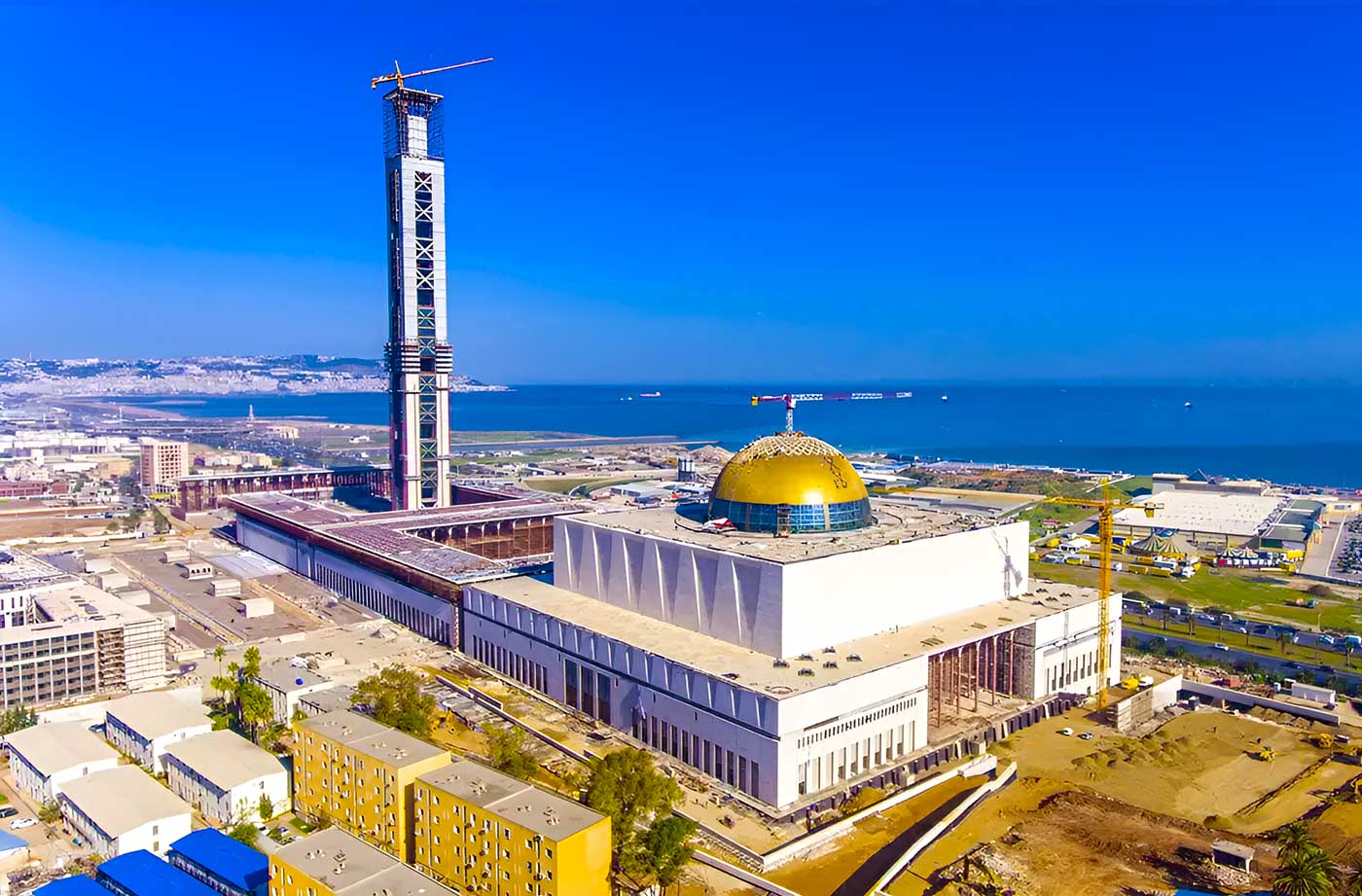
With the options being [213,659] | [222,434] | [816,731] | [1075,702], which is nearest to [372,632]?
[213,659]

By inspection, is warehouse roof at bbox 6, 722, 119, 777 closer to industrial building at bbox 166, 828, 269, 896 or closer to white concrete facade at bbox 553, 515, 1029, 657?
industrial building at bbox 166, 828, 269, 896

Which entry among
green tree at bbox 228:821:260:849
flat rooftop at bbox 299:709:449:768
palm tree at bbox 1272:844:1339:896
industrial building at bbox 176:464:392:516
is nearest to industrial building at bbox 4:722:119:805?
green tree at bbox 228:821:260:849

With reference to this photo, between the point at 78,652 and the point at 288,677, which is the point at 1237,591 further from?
the point at 78,652

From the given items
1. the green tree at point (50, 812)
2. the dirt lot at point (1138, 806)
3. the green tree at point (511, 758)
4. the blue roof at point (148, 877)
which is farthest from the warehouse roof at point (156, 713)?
the dirt lot at point (1138, 806)

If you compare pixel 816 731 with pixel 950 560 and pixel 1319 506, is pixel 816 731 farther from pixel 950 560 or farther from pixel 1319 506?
pixel 1319 506

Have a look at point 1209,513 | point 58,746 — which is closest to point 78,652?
point 58,746
